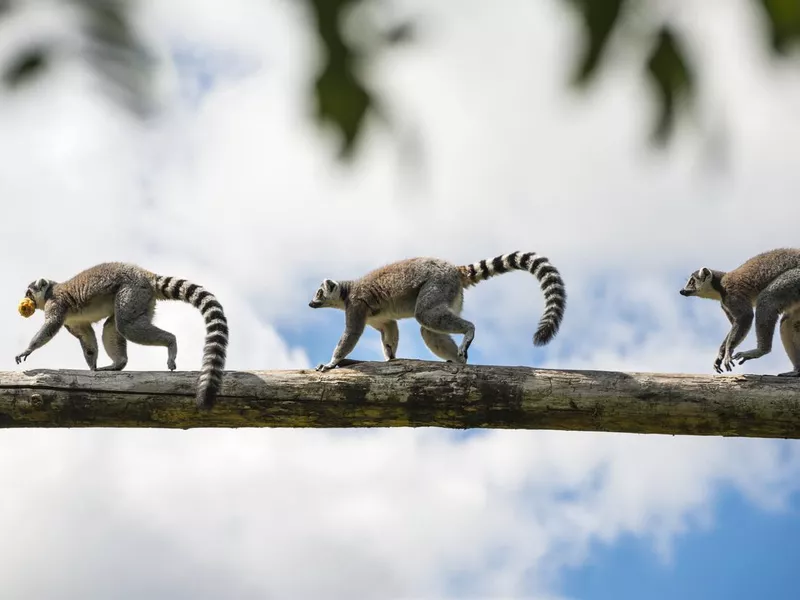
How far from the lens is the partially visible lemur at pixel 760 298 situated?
9953 millimetres

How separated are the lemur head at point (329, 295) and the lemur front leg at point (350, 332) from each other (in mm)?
367

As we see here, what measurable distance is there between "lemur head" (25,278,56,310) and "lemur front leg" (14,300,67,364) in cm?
16

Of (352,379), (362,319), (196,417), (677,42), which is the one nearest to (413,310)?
(362,319)

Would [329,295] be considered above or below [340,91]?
above

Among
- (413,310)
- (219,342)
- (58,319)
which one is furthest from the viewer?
(58,319)

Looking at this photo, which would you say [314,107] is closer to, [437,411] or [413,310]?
[437,411]

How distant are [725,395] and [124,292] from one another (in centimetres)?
663

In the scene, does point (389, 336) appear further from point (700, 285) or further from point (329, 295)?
point (700, 285)

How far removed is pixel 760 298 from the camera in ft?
33.5

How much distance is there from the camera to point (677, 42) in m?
1.22

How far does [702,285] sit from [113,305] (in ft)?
22.6

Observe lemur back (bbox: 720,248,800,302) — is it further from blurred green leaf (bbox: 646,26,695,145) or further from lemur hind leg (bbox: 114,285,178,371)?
blurred green leaf (bbox: 646,26,695,145)

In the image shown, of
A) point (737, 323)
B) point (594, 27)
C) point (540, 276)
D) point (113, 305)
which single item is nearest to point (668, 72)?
point (594, 27)

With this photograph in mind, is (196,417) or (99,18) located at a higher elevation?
(99,18)
